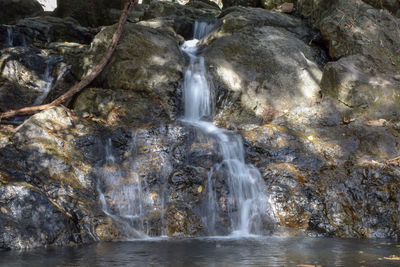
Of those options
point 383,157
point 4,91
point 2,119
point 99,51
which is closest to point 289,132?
point 383,157

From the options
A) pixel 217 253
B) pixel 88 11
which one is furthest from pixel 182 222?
pixel 88 11

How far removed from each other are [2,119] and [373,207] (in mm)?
7996

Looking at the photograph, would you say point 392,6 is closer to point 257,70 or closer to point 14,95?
point 257,70

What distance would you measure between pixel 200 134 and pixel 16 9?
45.8 ft

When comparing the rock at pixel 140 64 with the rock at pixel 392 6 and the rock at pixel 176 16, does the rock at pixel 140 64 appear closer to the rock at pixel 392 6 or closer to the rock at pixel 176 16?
the rock at pixel 176 16

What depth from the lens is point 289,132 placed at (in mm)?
9273

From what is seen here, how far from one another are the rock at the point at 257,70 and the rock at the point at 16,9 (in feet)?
32.9

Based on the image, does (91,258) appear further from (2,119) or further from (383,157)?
(383,157)

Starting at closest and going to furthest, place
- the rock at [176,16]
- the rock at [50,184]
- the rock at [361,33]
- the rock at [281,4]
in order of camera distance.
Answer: the rock at [50,184]
the rock at [361,33]
the rock at [176,16]
the rock at [281,4]

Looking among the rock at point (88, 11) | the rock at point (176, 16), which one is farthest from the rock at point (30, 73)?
the rock at point (88, 11)

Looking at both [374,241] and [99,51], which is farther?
[99,51]

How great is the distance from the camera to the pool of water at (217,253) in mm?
4660

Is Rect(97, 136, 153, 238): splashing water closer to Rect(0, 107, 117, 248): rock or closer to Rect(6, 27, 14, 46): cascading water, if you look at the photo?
Rect(0, 107, 117, 248): rock

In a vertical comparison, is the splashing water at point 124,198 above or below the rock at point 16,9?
below
